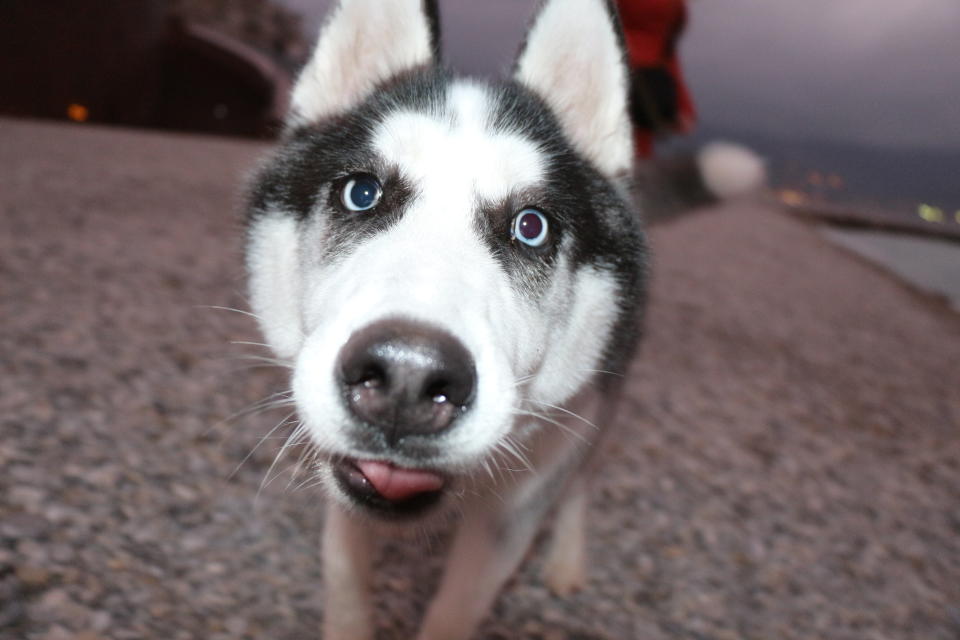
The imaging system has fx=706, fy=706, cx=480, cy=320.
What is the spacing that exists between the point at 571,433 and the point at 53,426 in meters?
2.06

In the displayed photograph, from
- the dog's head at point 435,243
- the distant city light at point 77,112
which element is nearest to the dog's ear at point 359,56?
the dog's head at point 435,243

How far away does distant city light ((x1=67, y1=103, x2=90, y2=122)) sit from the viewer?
38.2ft

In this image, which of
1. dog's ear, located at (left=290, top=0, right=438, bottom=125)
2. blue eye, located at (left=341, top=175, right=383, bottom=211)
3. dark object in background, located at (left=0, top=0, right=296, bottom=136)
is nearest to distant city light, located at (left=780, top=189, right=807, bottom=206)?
dark object in background, located at (left=0, top=0, right=296, bottom=136)

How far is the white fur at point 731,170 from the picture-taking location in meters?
3.36

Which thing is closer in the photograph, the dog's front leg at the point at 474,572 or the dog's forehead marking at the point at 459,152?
the dog's forehead marking at the point at 459,152

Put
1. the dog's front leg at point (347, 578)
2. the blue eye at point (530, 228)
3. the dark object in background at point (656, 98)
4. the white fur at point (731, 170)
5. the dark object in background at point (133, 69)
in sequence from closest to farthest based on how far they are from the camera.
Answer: the blue eye at point (530, 228) → the dog's front leg at point (347, 578) → the white fur at point (731, 170) → the dark object in background at point (656, 98) → the dark object in background at point (133, 69)

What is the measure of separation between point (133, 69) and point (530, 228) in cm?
1341

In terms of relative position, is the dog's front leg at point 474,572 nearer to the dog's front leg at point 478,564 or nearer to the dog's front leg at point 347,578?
the dog's front leg at point 478,564

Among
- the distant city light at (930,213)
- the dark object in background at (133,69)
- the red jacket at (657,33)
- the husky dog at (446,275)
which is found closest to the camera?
the husky dog at (446,275)

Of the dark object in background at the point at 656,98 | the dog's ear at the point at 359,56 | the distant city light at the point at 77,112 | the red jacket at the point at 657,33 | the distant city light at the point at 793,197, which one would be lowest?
the distant city light at the point at 77,112

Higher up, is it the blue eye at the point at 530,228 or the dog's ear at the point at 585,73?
the dog's ear at the point at 585,73

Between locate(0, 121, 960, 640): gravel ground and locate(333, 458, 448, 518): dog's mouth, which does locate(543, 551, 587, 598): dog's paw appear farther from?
locate(333, 458, 448, 518): dog's mouth

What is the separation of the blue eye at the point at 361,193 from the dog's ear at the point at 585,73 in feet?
2.20

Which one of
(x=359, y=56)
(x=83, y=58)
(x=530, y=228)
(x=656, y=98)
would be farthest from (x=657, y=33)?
(x=83, y=58)
